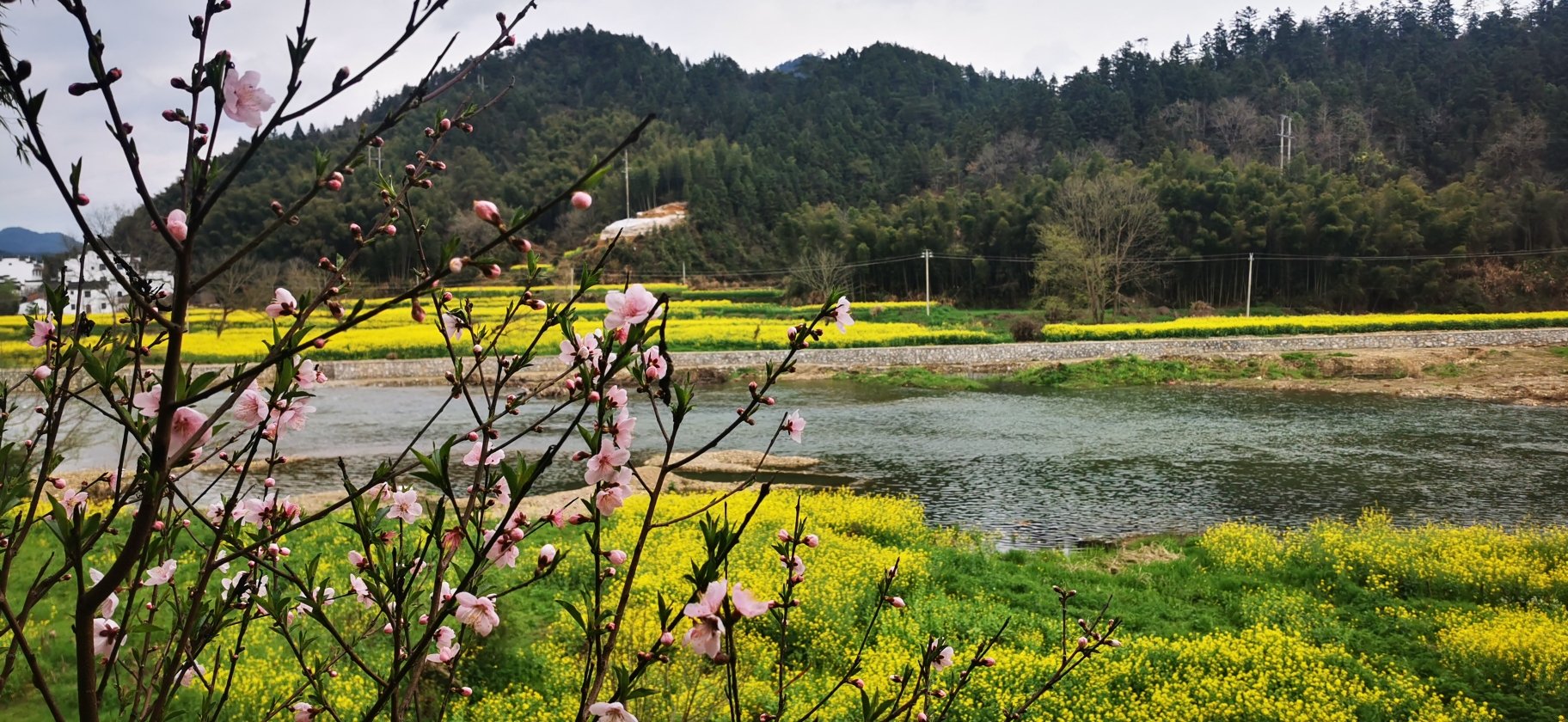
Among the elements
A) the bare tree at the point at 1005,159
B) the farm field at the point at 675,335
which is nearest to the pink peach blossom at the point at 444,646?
the farm field at the point at 675,335

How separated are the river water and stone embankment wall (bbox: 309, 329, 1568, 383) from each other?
3.85 meters

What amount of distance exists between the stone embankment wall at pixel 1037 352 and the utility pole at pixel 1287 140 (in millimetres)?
32349

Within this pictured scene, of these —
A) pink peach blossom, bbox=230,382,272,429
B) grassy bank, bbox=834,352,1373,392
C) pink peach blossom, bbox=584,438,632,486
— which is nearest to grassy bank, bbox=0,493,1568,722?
pink peach blossom, bbox=584,438,632,486

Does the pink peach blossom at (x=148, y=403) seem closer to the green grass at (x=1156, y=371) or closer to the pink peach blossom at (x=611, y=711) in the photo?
the pink peach blossom at (x=611, y=711)

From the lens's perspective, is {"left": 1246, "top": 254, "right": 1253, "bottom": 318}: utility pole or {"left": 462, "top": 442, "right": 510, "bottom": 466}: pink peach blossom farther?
{"left": 1246, "top": 254, "right": 1253, "bottom": 318}: utility pole

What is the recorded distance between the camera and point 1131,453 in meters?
14.1

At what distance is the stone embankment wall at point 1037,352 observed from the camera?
25.8 m

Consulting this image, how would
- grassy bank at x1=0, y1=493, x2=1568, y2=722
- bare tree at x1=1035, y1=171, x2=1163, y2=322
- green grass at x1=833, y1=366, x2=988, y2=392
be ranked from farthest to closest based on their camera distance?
bare tree at x1=1035, y1=171, x2=1163, y2=322 → green grass at x1=833, y1=366, x2=988, y2=392 → grassy bank at x1=0, y1=493, x2=1568, y2=722

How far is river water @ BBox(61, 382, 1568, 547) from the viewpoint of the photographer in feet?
34.6

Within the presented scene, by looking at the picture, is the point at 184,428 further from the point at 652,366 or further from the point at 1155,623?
the point at 1155,623

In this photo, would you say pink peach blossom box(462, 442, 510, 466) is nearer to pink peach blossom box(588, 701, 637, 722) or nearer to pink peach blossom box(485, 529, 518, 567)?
pink peach blossom box(485, 529, 518, 567)

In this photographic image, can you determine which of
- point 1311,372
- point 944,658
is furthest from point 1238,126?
point 944,658

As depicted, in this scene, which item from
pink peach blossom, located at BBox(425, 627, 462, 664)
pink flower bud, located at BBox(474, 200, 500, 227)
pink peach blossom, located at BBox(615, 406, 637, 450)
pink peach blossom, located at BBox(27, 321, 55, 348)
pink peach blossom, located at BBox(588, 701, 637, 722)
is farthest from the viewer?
pink peach blossom, located at BBox(425, 627, 462, 664)

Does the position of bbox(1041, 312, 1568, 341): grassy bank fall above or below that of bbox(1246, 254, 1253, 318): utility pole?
below
